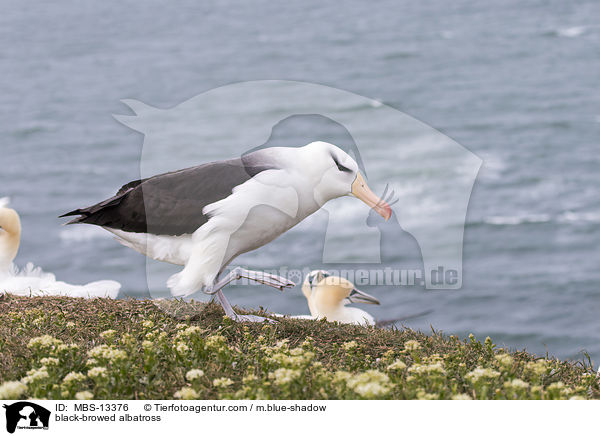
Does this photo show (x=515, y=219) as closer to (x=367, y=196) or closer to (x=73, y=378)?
(x=367, y=196)

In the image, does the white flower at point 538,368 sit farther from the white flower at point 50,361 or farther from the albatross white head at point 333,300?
the albatross white head at point 333,300

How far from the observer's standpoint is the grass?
4676 mm

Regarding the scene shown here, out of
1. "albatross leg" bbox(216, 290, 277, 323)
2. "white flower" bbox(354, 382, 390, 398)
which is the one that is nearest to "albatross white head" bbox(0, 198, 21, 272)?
"albatross leg" bbox(216, 290, 277, 323)

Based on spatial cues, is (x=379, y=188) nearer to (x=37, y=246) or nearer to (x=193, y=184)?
(x=37, y=246)

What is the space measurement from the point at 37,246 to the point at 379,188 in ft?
38.3

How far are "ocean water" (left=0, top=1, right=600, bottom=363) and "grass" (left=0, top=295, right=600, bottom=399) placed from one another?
0.97 metres

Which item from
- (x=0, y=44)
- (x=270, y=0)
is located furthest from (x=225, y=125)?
(x=270, y=0)

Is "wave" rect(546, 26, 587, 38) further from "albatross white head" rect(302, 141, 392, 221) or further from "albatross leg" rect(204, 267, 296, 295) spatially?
"albatross leg" rect(204, 267, 296, 295)

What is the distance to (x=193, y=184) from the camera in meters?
6.71

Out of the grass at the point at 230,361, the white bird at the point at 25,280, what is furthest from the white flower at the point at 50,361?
the white bird at the point at 25,280

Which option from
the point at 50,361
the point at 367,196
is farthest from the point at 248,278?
the point at 50,361

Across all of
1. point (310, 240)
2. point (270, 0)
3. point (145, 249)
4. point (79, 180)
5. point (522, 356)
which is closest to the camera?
point (522, 356)
